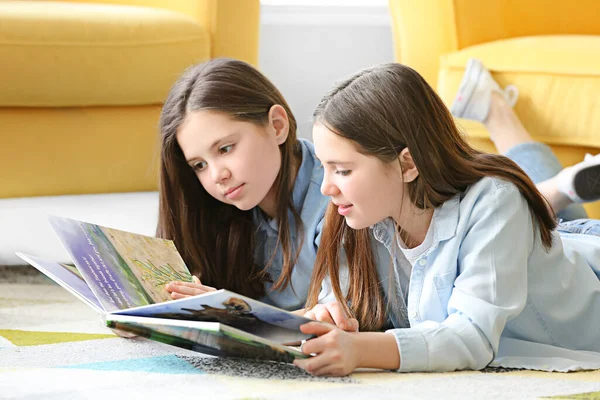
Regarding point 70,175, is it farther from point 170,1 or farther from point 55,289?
point 170,1

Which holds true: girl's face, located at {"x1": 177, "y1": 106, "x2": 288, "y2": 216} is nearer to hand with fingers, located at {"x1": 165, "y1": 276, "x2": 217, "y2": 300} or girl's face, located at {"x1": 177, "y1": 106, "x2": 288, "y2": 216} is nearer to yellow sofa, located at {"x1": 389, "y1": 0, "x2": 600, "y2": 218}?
hand with fingers, located at {"x1": 165, "y1": 276, "x2": 217, "y2": 300}

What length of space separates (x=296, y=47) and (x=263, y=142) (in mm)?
1498

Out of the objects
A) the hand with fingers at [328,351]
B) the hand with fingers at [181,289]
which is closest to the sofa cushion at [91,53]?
the hand with fingers at [181,289]

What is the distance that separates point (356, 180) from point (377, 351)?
201 millimetres

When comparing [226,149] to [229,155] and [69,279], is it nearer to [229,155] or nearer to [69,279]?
[229,155]

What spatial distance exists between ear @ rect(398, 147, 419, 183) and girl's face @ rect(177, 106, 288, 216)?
0.98ft

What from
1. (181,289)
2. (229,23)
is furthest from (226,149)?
(229,23)

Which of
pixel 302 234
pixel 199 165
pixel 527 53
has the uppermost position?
pixel 527 53

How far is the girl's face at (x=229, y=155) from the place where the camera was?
1268 millimetres

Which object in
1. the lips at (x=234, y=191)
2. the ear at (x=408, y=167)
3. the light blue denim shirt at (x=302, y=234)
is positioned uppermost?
the ear at (x=408, y=167)

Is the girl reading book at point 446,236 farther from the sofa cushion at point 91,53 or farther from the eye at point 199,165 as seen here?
the sofa cushion at point 91,53

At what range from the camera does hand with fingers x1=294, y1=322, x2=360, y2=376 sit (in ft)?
3.04

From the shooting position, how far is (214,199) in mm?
1439

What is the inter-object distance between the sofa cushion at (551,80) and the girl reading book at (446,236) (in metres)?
0.62
